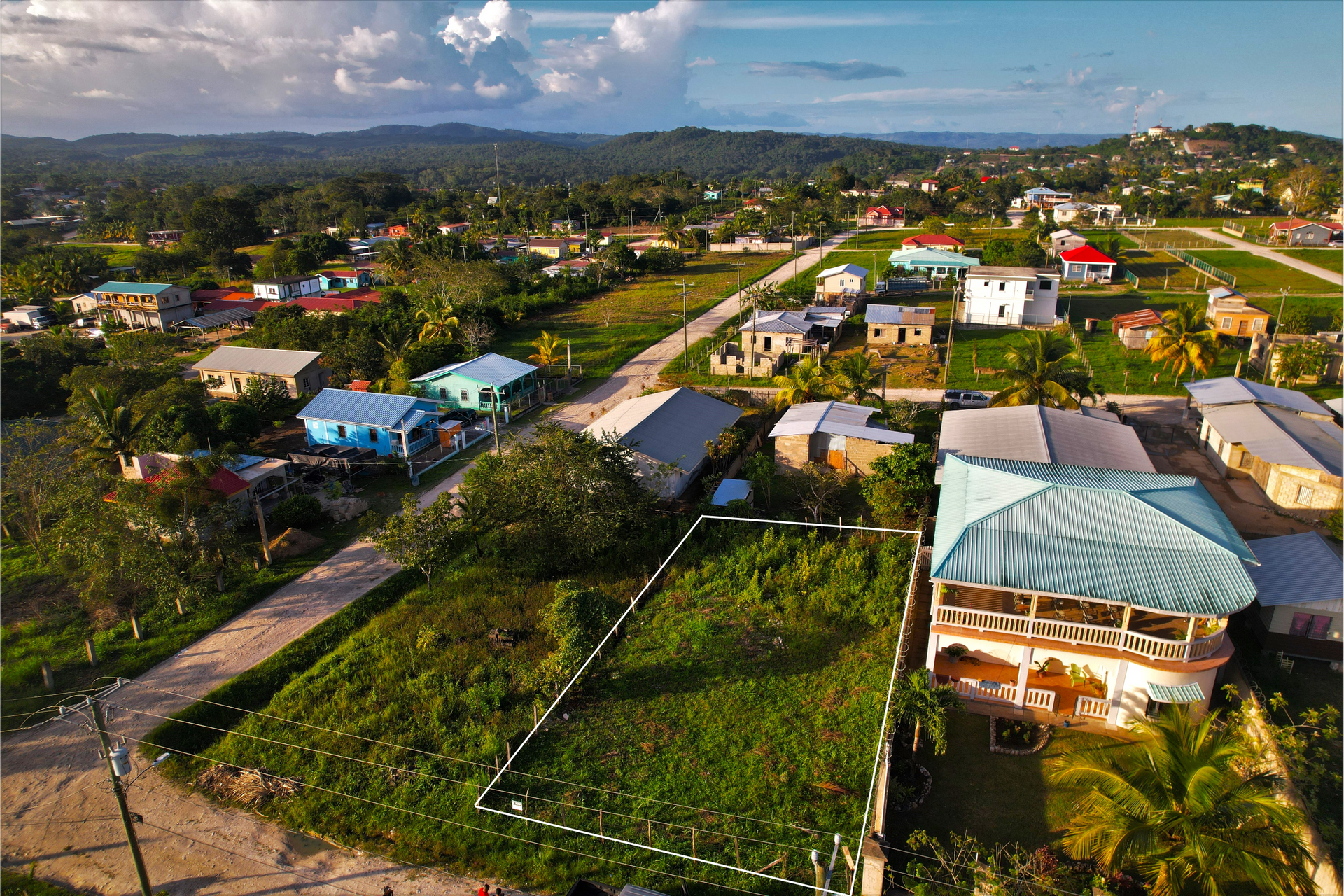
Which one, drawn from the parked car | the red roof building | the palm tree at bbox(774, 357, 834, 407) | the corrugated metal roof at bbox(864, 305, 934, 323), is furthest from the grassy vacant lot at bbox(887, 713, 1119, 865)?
the red roof building

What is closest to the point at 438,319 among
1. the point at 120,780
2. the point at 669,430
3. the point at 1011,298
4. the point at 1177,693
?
the point at 669,430

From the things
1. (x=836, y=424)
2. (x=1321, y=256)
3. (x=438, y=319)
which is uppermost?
(x=1321, y=256)

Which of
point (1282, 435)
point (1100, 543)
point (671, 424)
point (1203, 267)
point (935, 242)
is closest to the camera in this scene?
point (1100, 543)

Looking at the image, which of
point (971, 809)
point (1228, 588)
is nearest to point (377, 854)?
point (971, 809)

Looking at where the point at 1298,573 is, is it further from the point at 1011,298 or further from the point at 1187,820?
the point at 1011,298

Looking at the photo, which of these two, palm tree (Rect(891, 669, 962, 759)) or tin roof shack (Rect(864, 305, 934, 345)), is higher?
tin roof shack (Rect(864, 305, 934, 345))

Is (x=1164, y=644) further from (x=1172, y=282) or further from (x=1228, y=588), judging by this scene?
(x=1172, y=282)

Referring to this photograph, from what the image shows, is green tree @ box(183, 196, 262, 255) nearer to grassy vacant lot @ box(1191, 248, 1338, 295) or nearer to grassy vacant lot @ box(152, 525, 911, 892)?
grassy vacant lot @ box(152, 525, 911, 892)
